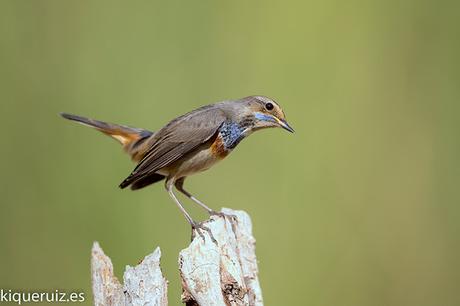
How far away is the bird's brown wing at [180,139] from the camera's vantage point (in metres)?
5.62

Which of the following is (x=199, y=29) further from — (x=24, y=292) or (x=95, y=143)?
(x=24, y=292)

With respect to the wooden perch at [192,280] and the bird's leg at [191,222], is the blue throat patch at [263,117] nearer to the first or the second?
the bird's leg at [191,222]

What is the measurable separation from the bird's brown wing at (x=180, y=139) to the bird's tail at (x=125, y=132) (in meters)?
0.33

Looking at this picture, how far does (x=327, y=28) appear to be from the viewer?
22.8 ft

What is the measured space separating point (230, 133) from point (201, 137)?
22 cm

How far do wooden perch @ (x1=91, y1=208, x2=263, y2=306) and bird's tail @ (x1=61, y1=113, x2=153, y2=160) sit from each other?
1.45 m

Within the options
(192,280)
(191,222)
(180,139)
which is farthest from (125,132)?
(192,280)

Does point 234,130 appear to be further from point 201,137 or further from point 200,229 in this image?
point 200,229

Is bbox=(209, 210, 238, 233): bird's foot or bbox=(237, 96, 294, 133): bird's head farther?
bbox=(237, 96, 294, 133): bird's head

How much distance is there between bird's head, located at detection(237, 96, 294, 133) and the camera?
5723 millimetres

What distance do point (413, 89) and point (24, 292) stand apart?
3.69m

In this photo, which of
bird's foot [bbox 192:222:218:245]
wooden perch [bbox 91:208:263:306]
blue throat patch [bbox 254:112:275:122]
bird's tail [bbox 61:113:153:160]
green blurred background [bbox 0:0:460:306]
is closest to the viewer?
wooden perch [bbox 91:208:263:306]

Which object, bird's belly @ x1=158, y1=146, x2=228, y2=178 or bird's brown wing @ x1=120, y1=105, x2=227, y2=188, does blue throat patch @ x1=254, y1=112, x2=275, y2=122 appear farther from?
bird's belly @ x1=158, y1=146, x2=228, y2=178

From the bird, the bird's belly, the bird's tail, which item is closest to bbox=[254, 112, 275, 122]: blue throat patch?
the bird
